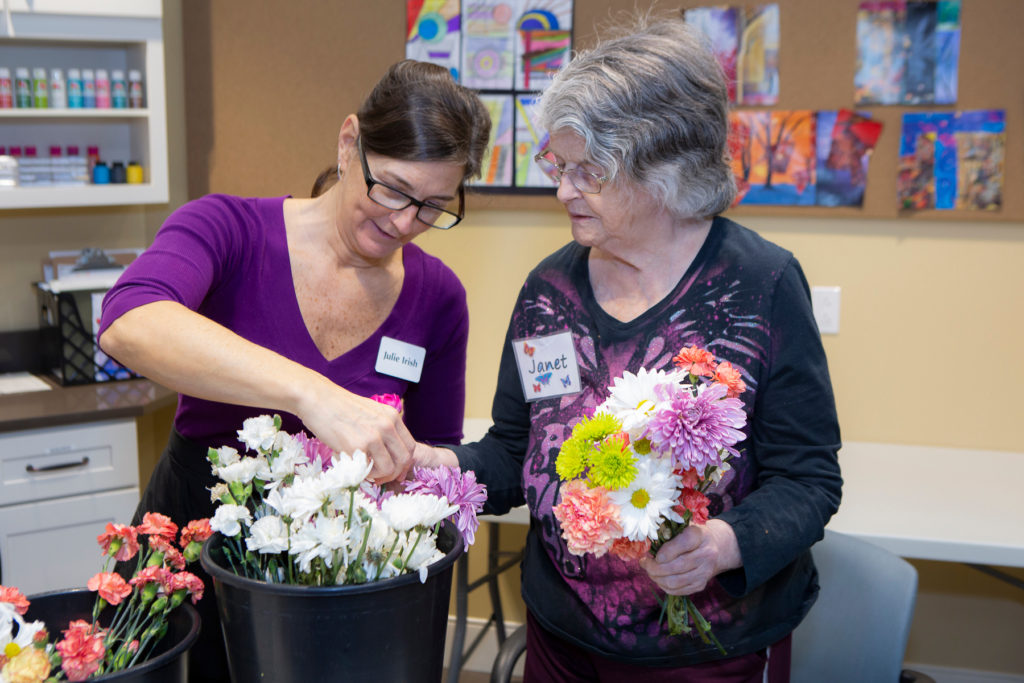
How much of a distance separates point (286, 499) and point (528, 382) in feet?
2.10

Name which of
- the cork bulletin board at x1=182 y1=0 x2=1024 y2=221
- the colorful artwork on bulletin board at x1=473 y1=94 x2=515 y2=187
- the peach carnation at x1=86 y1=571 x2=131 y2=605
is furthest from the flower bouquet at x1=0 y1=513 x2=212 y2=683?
the colorful artwork on bulletin board at x1=473 y1=94 x2=515 y2=187

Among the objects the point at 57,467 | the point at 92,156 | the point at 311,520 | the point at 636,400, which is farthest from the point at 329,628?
the point at 92,156

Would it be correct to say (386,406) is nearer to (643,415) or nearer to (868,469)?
(643,415)

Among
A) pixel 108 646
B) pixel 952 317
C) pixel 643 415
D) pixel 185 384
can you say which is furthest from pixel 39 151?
pixel 952 317

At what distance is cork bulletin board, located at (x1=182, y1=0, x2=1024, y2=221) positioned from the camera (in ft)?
8.28

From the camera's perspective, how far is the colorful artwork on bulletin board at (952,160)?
2512 mm

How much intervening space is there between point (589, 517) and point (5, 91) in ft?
8.39

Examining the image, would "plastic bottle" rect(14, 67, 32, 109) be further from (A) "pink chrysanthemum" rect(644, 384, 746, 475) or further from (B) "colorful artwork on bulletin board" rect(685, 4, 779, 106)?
(A) "pink chrysanthemum" rect(644, 384, 746, 475)

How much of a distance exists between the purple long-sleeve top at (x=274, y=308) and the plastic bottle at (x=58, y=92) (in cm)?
162

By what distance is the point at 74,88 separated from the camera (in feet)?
9.04

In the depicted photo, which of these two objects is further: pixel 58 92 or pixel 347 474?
pixel 58 92

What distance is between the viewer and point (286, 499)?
0.81 m

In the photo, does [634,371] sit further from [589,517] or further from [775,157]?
[775,157]

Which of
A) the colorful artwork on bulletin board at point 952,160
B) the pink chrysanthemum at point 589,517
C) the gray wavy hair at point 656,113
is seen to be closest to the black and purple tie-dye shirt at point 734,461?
the gray wavy hair at point 656,113
